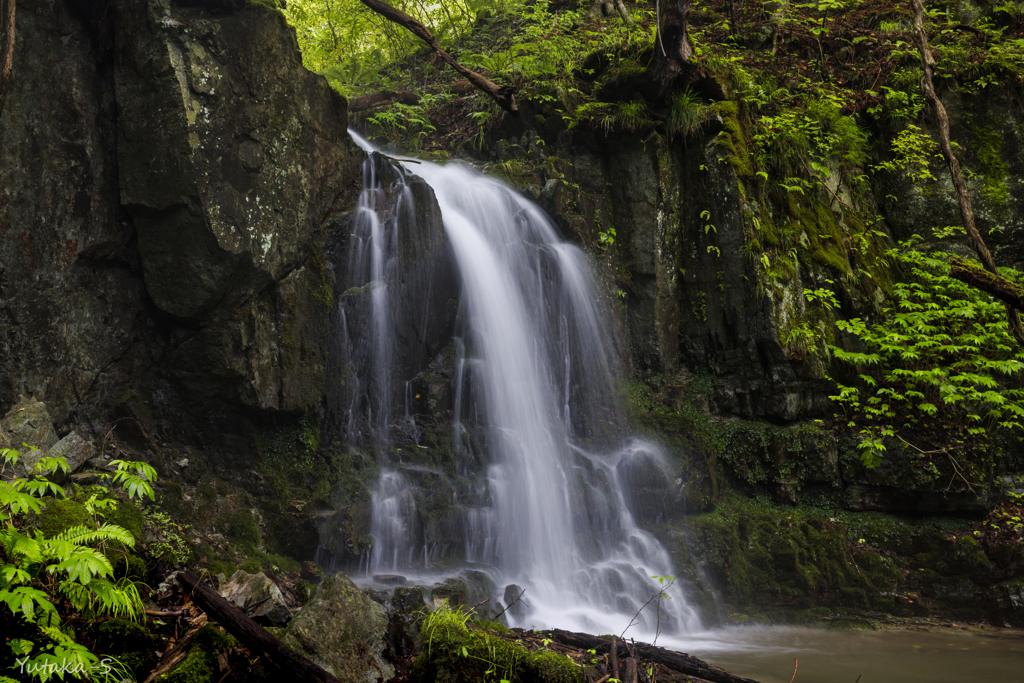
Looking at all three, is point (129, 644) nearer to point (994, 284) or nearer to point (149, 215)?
point (149, 215)

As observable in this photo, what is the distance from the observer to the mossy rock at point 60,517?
3.04 metres

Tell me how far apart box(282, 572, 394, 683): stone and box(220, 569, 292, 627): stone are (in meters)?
0.28

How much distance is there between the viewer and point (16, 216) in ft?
17.1

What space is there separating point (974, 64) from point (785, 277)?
6.06 metres

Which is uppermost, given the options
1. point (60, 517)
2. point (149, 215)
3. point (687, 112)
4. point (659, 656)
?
point (687, 112)

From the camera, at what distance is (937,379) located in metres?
7.73

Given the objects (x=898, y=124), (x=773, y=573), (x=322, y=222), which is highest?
(x=898, y=124)

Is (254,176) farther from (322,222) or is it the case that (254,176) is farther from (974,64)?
(974,64)

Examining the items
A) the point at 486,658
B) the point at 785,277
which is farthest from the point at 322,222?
the point at 785,277

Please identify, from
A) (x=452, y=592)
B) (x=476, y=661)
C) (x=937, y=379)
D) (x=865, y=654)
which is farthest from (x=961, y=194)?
(x=476, y=661)

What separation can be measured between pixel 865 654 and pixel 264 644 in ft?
19.0

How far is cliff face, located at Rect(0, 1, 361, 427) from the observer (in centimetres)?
536

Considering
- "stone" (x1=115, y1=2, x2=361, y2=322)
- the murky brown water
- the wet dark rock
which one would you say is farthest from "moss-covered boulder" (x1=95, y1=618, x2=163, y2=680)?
the murky brown water

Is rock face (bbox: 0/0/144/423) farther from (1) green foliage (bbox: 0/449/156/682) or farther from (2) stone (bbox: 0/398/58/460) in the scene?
(1) green foliage (bbox: 0/449/156/682)
